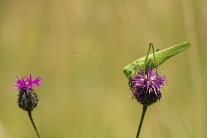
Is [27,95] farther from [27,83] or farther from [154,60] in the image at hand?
[154,60]

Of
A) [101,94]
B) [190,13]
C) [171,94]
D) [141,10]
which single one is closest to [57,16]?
[141,10]

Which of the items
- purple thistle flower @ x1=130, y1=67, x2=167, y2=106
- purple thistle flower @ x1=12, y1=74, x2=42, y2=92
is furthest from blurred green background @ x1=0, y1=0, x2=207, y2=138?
purple thistle flower @ x1=130, y1=67, x2=167, y2=106

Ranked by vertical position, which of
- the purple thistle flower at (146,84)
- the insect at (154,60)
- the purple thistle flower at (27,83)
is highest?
the insect at (154,60)

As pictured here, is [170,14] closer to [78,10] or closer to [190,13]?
[78,10]

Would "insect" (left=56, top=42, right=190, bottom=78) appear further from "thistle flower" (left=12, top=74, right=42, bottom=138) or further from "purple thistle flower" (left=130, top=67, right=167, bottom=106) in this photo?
"thistle flower" (left=12, top=74, right=42, bottom=138)

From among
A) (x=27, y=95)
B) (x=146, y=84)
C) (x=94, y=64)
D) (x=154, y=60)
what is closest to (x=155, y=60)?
(x=154, y=60)

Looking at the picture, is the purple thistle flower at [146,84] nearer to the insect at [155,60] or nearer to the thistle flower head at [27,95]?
the insect at [155,60]

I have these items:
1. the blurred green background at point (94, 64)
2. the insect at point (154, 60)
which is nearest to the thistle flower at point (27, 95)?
the insect at point (154, 60)
